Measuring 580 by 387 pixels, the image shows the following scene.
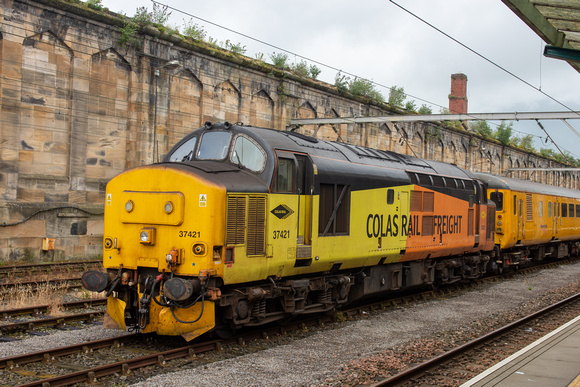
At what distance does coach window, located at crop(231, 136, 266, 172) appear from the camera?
9.14 m

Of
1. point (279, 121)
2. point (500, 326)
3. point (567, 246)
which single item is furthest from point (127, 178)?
point (567, 246)

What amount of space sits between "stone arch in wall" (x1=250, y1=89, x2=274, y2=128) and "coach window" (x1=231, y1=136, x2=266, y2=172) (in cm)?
1583

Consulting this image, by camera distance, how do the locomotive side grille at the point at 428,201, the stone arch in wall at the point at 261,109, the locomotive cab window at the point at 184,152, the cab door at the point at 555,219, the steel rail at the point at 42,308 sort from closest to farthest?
the locomotive cab window at the point at 184,152, the steel rail at the point at 42,308, the locomotive side grille at the point at 428,201, the cab door at the point at 555,219, the stone arch in wall at the point at 261,109

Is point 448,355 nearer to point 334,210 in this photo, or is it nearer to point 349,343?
point 349,343

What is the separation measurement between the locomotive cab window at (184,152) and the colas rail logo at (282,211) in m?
1.87

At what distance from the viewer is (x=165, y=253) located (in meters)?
8.20

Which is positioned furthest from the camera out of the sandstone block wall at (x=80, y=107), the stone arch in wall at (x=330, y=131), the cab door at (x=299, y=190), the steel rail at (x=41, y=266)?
the stone arch in wall at (x=330, y=131)

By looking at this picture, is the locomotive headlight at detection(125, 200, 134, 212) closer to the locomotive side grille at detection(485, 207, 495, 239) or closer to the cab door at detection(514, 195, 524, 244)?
the locomotive side grille at detection(485, 207, 495, 239)

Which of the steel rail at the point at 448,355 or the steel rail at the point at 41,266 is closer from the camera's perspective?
the steel rail at the point at 448,355

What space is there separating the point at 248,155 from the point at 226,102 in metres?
15.1

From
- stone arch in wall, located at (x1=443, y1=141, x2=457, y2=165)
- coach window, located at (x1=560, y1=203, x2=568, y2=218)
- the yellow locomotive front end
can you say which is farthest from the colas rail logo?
stone arch in wall, located at (x1=443, y1=141, x2=457, y2=165)

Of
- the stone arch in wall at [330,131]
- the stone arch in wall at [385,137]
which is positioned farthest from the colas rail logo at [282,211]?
the stone arch in wall at [385,137]

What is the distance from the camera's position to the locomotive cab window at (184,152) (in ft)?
32.1

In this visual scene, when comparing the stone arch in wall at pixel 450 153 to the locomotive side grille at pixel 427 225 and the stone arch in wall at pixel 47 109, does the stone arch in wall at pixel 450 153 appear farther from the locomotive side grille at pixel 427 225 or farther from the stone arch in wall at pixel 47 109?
the stone arch in wall at pixel 47 109
